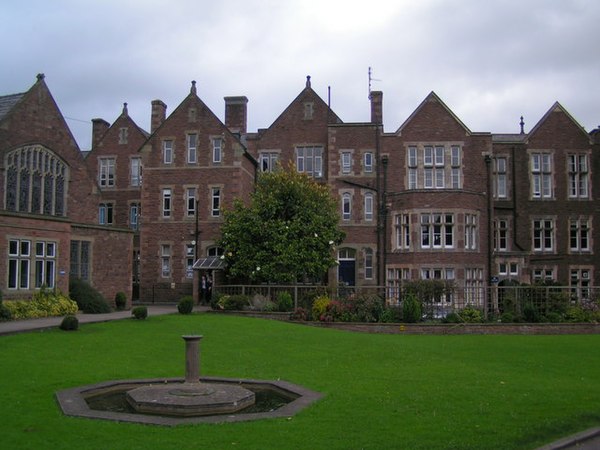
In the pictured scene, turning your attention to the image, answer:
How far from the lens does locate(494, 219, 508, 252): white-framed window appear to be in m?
41.1

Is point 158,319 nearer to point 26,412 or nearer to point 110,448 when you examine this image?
point 26,412

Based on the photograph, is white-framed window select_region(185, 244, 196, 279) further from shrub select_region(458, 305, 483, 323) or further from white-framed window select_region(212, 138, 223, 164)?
shrub select_region(458, 305, 483, 323)

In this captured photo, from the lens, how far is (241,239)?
3297 centimetres

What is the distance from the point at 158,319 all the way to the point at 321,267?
9.82 m

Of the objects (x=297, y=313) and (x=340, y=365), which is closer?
(x=340, y=365)

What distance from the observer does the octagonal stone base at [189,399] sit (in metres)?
9.97

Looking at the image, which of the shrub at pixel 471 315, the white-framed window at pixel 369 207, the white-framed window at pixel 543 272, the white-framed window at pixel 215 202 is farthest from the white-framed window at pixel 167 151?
the white-framed window at pixel 543 272

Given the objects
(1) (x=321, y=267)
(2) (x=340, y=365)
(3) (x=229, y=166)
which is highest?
(3) (x=229, y=166)

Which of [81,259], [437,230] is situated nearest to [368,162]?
[437,230]

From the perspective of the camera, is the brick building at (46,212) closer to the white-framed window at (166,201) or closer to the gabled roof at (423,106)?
the white-framed window at (166,201)

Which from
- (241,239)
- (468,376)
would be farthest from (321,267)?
(468,376)

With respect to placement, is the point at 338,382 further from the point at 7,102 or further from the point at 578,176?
the point at 578,176

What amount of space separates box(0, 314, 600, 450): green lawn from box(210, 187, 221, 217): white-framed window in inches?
684

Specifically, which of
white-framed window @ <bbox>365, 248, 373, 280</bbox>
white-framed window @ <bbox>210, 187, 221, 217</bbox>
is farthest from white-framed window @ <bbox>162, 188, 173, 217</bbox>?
white-framed window @ <bbox>365, 248, 373, 280</bbox>
